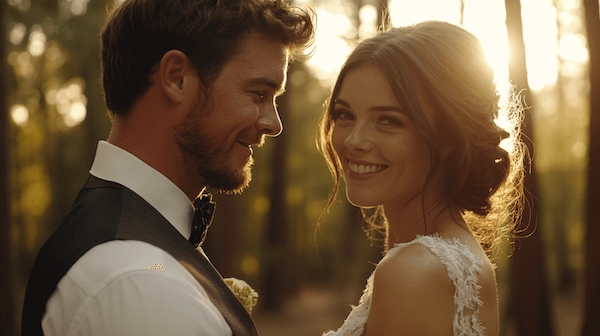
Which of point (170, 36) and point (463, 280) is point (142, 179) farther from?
point (463, 280)

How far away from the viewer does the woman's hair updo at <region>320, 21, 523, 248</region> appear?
2473 mm

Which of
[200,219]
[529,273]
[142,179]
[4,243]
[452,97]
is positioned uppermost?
[452,97]

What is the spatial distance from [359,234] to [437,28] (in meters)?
13.5

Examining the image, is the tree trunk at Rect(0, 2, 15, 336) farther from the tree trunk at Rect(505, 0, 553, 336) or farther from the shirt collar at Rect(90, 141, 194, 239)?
the tree trunk at Rect(505, 0, 553, 336)

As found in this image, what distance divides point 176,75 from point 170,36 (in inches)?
7.6

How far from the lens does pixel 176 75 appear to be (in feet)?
7.38

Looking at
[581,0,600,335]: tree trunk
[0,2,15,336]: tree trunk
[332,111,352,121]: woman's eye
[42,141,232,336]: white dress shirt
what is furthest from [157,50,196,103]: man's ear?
[0,2,15,336]: tree trunk

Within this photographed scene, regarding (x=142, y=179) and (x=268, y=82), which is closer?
(x=142, y=179)

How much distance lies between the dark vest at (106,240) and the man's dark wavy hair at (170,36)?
21.7 inches

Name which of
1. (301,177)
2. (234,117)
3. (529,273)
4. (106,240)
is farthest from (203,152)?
(301,177)

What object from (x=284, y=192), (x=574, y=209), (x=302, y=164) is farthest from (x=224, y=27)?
(x=574, y=209)

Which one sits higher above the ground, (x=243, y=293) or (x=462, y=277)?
(x=462, y=277)

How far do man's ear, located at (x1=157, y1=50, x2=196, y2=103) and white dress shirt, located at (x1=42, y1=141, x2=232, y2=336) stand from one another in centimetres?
85

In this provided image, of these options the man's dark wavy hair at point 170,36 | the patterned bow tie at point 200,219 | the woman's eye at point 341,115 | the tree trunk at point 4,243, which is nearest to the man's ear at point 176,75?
the man's dark wavy hair at point 170,36
